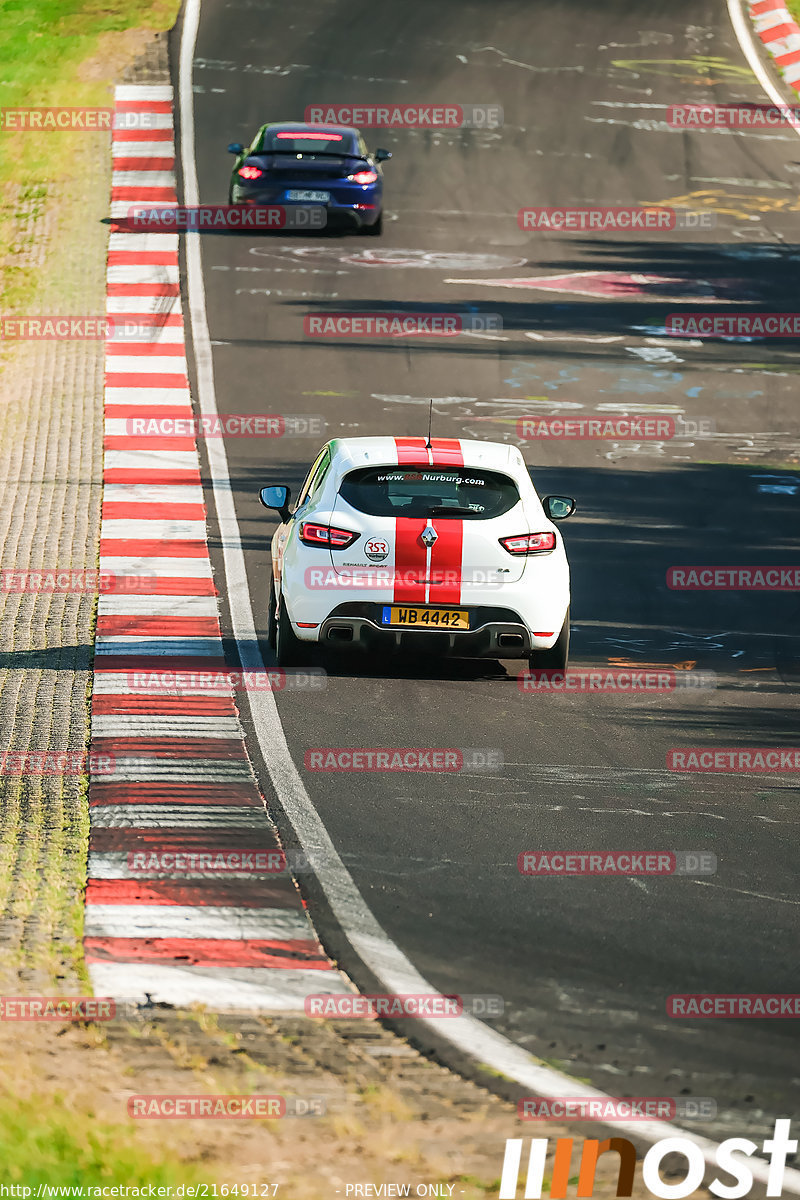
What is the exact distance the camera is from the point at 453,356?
22.0m

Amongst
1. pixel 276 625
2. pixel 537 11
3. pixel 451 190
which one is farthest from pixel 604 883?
pixel 537 11

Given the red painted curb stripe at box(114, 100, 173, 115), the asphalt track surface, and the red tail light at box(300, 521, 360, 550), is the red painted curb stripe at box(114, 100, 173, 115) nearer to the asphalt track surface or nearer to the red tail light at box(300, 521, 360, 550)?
the asphalt track surface

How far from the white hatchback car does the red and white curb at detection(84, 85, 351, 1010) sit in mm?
1018

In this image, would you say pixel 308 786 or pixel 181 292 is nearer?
pixel 308 786

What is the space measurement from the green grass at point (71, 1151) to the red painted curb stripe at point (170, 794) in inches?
136

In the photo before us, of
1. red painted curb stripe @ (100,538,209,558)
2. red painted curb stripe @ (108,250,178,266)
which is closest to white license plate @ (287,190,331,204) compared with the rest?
red painted curb stripe @ (108,250,178,266)

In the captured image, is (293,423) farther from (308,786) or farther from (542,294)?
(308,786)

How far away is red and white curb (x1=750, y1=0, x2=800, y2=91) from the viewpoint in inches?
1395

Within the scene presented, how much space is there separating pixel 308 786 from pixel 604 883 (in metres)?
2.09

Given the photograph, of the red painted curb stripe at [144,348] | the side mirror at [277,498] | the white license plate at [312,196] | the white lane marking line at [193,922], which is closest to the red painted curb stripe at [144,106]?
the white license plate at [312,196]

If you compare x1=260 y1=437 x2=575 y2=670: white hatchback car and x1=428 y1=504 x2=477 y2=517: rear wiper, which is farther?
x1=428 y1=504 x2=477 y2=517: rear wiper

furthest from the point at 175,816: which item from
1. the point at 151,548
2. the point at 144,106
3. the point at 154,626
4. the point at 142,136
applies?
the point at 144,106

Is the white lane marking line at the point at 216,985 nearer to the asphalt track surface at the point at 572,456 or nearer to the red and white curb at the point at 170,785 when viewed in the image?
Result: the red and white curb at the point at 170,785

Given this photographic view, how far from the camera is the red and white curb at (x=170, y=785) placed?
7100mm
